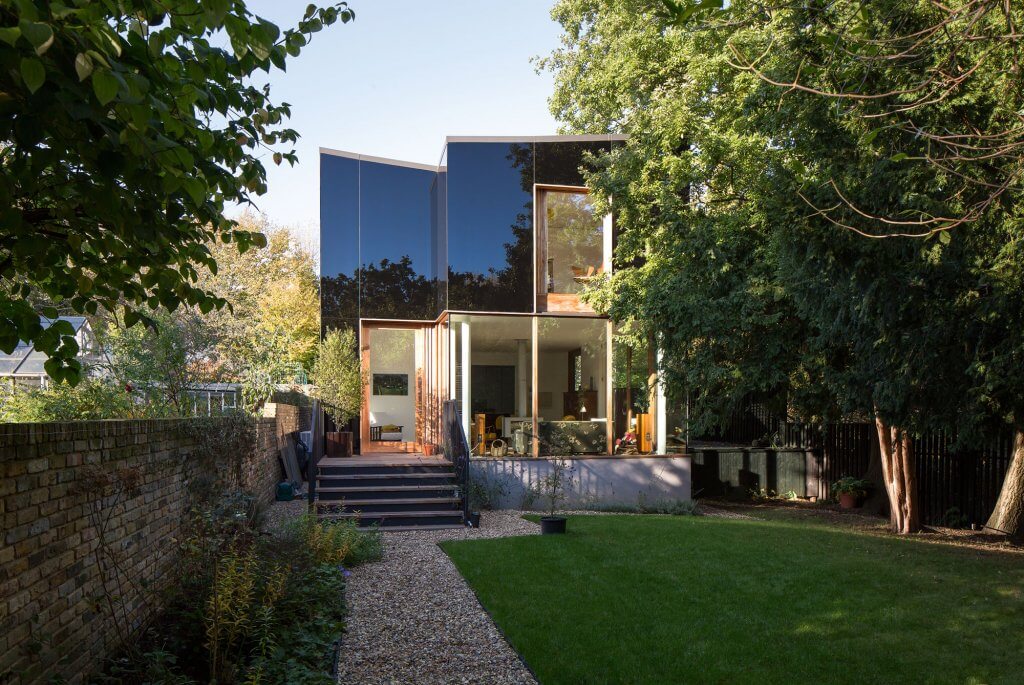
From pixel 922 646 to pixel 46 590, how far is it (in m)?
5.71

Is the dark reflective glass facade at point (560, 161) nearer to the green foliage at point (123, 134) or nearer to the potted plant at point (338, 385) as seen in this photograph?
the potted plant at point (338, 385)

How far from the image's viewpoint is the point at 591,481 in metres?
13.6

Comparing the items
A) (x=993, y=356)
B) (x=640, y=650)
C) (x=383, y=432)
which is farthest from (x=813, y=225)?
(x=383, y=432)

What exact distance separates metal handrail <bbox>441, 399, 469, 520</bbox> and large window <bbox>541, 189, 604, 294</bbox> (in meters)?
2.81

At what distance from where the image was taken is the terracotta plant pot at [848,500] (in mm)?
14594

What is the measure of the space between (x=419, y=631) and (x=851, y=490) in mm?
11067

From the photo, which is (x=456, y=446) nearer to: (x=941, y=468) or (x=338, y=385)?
(x=338, y=385)

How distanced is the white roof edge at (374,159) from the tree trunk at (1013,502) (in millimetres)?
11701

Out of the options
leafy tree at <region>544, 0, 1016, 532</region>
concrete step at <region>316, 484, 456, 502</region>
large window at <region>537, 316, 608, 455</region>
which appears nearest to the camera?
leafy tree at <region>544, 0, 1016, 532</region>

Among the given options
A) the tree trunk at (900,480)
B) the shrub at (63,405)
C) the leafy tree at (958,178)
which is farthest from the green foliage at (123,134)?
the tree trunk at (900,480)

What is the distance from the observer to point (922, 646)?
5.64 m

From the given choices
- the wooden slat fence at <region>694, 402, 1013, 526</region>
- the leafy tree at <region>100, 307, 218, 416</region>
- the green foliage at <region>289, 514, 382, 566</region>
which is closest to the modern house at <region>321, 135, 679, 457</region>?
the wooden slat fence at <region>694, 402, 1013, 526</region>

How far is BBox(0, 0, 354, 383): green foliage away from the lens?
2332mm

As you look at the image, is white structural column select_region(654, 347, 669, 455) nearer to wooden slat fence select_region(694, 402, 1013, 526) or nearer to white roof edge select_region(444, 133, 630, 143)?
wooden slat fence select_region(694, 402, 1013, 526)
